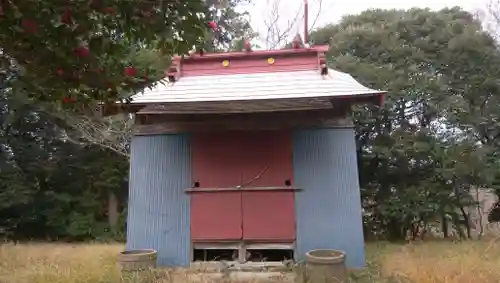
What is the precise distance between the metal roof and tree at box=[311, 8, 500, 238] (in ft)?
12.7

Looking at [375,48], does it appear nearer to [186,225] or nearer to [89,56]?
[186,225]

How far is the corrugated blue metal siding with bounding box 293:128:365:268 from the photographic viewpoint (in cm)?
686

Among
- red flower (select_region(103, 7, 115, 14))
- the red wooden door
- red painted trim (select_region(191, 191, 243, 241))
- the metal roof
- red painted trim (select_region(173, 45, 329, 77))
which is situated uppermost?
red painted trim (select_region(173, 45, 329, 77))

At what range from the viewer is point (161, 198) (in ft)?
23.8

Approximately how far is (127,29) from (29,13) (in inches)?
18.8

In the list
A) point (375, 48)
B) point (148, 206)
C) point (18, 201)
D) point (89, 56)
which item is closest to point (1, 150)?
point (18, 201)

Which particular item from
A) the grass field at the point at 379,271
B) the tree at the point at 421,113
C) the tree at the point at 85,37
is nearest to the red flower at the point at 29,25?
the tree at the point at 85,37

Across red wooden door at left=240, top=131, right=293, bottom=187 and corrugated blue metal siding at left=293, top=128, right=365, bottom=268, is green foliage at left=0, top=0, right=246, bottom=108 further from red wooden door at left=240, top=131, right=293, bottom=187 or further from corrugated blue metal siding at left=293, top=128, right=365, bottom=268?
corrugated blue metal siding at left=293, top=128, right=365, bottom=268

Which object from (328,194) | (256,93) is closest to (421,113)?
(328,194)

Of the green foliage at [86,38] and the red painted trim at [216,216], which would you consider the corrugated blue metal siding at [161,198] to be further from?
the green foliage at [86,38]

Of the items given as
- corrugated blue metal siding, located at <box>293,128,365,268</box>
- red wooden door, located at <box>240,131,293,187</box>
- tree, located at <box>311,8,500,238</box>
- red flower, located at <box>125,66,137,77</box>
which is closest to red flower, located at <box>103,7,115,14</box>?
red flower, located at <box>125,66,137,77</box>

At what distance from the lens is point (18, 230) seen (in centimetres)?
1440

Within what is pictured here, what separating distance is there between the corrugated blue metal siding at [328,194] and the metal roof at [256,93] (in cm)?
77

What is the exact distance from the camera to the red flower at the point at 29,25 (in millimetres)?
2314
